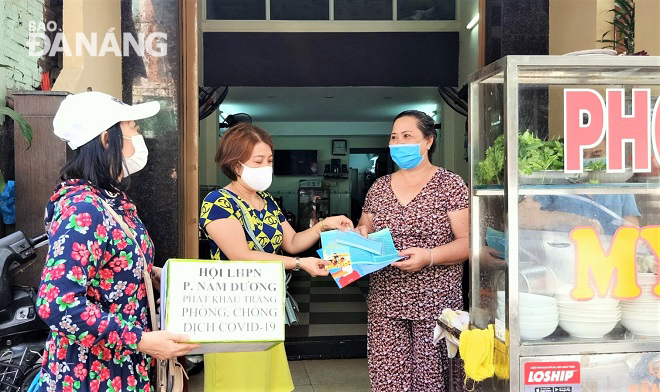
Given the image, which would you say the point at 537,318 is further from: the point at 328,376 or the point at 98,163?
the point at 328,376

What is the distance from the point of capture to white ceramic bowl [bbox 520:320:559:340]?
5.41 ft

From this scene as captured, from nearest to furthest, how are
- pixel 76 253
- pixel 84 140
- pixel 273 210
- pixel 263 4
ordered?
pixel 76 253 → pixel 84 140 → pixel 273 210 → pixel 263 4

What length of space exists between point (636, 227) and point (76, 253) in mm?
1603

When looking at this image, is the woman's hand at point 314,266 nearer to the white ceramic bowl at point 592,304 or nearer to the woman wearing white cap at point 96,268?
the woman wearing white cap at point 96,268

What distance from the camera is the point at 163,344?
1.50 m

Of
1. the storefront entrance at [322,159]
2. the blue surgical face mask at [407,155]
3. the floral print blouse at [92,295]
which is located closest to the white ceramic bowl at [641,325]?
the blue surgical face mask at [407,155]

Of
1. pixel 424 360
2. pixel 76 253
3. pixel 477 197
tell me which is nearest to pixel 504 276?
pixel 477 197

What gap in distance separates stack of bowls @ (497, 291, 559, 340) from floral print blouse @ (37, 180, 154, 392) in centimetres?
110

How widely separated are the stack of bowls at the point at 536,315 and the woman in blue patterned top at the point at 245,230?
32.2 inches

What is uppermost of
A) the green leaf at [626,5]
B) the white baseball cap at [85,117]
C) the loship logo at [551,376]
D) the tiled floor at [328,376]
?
the green leaf at [626,5]

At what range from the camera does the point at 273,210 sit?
7.61ft

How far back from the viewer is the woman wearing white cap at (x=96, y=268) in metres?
1.37

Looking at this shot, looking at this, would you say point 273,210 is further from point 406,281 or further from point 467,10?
point 467,10

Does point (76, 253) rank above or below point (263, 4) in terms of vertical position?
below
